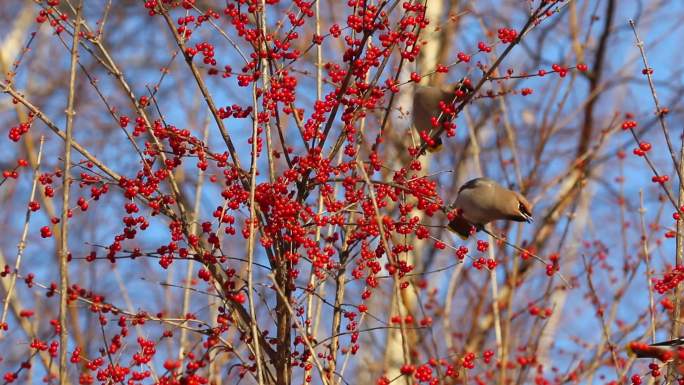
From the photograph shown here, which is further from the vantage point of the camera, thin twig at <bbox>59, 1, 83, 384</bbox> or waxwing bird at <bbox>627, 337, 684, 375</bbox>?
waxwing bird at <bbox>627, 337, 684, 375</bbox>

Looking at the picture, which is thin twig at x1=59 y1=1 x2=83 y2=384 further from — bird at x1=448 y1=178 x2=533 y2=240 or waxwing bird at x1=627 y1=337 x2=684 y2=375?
bird at x1=448 y1=178 x2=533 y2=240

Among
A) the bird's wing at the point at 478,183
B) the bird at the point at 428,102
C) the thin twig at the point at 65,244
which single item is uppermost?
the bird at the point at 428,102

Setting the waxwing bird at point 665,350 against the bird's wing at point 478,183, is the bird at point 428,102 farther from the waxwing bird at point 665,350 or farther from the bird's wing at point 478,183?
the waxwing bird at point 665,350

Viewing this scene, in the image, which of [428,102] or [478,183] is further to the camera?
[428,102]

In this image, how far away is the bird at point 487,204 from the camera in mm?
3723

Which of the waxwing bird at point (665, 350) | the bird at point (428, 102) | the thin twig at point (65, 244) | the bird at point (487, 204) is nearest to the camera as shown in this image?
the thin twig at point (65, 244)

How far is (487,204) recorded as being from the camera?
372cm

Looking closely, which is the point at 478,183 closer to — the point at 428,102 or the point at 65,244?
the point at 428,102

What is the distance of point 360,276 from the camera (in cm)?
293

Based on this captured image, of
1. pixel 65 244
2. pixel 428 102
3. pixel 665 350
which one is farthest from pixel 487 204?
pixel 65 244

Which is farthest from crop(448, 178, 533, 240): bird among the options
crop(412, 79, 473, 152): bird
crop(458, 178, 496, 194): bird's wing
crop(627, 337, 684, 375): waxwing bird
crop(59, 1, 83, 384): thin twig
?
Answer: crop(59, 1, 83, 384): thin twig

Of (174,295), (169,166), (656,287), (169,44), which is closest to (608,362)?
(656,287)

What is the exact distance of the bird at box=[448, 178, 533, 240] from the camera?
3.72m

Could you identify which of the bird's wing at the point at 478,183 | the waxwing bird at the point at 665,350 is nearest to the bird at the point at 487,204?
the bird's wing at the point at 478,183
